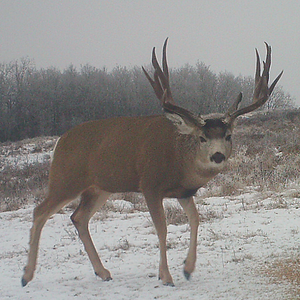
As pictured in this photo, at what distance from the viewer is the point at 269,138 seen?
2062 cm

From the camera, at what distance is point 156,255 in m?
5.73

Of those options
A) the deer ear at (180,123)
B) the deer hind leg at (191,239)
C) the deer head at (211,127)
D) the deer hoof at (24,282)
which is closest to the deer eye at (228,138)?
the deer head at (211,127)

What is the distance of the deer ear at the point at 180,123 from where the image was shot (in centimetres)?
423

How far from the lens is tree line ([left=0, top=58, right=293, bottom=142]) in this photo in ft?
145

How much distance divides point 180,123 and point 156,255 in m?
2.27

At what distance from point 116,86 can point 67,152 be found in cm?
4650

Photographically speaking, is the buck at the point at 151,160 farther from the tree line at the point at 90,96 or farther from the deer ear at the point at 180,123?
the tree line at the point at 90,96

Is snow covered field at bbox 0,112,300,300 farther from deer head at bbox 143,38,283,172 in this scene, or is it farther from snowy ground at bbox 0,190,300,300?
deer head at bbox 143,38,283,172

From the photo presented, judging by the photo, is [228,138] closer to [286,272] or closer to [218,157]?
[218,157]

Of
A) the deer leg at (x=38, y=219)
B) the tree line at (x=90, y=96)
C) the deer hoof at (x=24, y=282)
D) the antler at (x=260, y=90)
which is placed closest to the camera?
the antler at (x=260, y=90)

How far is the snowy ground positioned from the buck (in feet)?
0.86

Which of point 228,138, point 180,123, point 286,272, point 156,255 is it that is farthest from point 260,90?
point 156,255

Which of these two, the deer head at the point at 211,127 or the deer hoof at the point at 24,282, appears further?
the deer hoof at the point at 24,282

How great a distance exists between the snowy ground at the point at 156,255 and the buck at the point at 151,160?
261mm
